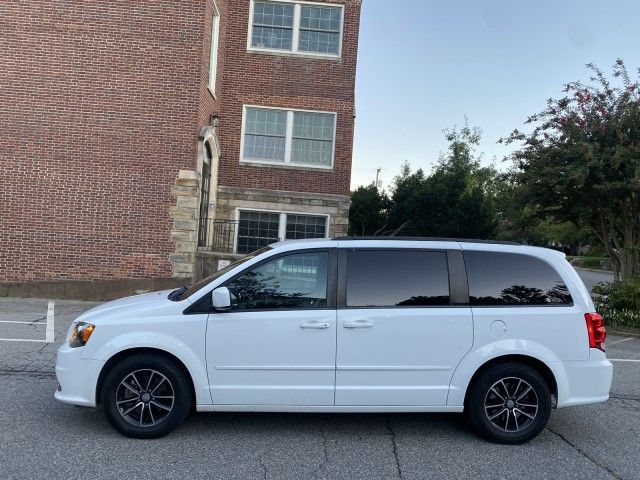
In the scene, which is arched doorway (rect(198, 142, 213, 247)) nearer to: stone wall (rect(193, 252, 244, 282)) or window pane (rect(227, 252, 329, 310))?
stone wall (rect(193, 252, 244, 282))

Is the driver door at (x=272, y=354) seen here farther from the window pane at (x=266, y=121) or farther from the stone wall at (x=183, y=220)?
the window pane at (x=266, y=121)

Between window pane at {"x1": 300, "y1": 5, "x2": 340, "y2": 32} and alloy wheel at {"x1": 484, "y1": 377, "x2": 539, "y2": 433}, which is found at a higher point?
window pane at {"x1": 300, "y1": 5, "x2": 340, "y2": 32}

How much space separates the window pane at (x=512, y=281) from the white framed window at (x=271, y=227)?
11254 millimetres

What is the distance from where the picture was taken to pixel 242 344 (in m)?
4.56

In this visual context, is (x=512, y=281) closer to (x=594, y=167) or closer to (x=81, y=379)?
(x=81, y=379)

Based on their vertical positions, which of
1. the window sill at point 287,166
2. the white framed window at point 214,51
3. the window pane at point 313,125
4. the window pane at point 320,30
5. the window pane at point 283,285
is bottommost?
the window pane at point 283,285

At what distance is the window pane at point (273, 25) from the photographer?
16312 mm

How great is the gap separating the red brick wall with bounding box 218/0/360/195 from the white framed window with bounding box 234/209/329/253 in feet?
2.54

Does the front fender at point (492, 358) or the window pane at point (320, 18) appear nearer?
the front fender at point (492, 358)

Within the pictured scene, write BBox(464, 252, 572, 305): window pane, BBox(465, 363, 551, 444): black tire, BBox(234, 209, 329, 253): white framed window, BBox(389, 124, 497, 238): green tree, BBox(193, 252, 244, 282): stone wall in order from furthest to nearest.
Answer: BBox(389, 124, 497, 238): green tree → BBox(234, 209, 329, 253): white framed window → BBox(193, 252, 244, 282): stone wall → BBox(464, 252, 572, 305): window pane → BBox(465, 363, 551, 444): black tire

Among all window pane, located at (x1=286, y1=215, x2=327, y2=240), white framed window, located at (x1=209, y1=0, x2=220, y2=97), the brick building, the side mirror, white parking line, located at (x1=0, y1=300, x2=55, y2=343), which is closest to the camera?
the side mirror

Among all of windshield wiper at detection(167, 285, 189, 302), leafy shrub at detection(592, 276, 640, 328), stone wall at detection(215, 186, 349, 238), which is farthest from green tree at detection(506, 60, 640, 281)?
windshield wiper at detection(167, 285, 189, 302)

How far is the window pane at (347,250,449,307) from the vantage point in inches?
187

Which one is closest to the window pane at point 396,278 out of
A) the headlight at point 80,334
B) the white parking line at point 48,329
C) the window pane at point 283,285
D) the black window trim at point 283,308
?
the black window trim at point 283,308
